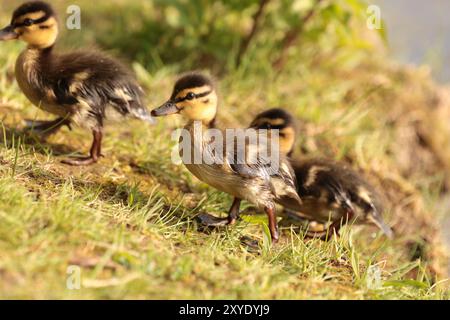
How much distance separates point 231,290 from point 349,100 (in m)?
3.22

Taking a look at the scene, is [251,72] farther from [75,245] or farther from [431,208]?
[75,245]

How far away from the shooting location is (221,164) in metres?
3.22

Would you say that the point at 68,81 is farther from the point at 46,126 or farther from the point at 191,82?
the point at 191,82

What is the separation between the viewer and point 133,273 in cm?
257

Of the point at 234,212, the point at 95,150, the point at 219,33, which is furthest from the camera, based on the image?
the point at 219,33

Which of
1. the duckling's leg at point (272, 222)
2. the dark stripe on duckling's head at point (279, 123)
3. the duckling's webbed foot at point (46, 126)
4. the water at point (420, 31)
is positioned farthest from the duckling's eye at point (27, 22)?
the water at point (420, 31)

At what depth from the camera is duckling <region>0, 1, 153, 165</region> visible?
142 inches

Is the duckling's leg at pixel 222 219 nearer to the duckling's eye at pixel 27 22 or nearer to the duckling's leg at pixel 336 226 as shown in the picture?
the duckling's leg at pixel 336 226

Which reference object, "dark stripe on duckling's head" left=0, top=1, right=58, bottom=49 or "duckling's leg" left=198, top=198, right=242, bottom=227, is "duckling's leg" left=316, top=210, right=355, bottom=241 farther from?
"dark stripe on duckling's head" left=0, top=1, right=58, bottom=49

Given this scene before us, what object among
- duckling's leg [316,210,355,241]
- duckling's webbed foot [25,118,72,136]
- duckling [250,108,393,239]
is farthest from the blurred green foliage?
duckling's leg [316,210,355,241]

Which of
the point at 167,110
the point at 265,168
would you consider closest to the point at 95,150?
the point at 167,110

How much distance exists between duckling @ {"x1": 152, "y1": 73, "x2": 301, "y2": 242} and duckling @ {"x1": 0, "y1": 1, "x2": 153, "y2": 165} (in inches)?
15.3

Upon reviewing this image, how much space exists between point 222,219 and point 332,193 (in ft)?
2.19

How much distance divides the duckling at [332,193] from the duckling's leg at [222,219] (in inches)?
19.0
